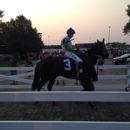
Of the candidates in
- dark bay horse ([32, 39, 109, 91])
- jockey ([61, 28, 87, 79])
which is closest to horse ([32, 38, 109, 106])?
dark bay horse ([32, 39, 109, 91])

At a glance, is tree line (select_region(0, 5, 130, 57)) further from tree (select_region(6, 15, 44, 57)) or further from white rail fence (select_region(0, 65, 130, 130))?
white rail fence (select_region(0, 65, 130, 130))

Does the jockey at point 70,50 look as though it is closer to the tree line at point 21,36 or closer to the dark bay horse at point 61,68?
the dark bay horse at point 61,68

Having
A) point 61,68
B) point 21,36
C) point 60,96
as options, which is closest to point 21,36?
point 21,36

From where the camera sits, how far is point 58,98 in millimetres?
2602

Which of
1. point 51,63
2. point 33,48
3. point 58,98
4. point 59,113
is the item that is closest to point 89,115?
point 59,113

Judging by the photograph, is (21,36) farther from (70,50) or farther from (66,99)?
(66,99)

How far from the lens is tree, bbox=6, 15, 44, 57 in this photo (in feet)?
174

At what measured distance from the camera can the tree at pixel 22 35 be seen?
53.0 meters

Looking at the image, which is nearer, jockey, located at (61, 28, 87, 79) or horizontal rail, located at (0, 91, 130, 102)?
horizontal rail, located at (0, 91, 130, 102)

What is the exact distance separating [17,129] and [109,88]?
265 inches

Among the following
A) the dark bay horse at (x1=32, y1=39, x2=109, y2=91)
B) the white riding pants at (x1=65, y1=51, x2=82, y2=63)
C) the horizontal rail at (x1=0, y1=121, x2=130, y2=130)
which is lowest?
the horizontal rail at (x1=0, y1=121, x2=130, y2=130)

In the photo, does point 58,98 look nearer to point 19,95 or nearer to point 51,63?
point 19,95

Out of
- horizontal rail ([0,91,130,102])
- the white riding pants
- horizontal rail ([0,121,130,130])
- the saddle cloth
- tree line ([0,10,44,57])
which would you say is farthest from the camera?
tree line ([0,10,44,57])

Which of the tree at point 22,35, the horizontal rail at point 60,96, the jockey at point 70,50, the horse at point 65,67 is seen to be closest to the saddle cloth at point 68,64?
the horse at point 65,67
